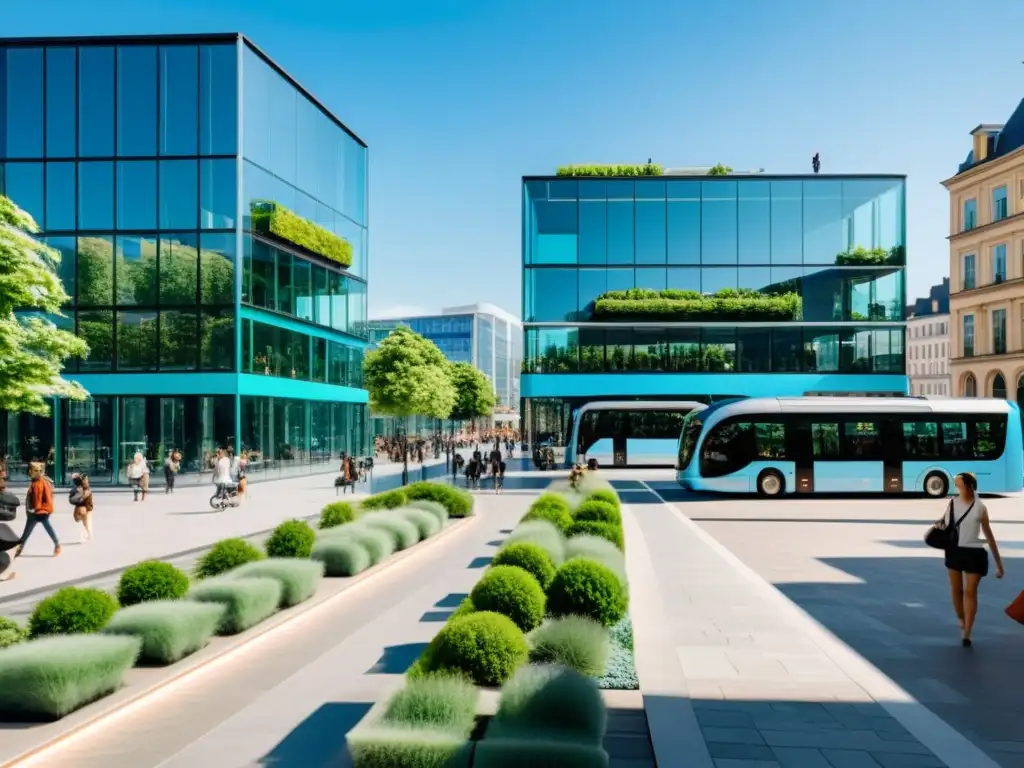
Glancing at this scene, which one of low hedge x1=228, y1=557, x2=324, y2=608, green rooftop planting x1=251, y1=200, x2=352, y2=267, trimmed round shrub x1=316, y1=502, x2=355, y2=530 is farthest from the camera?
green rooftop planting x1=251, y1=200, x2=352, y2=267

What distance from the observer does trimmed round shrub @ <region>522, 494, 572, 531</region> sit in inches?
577

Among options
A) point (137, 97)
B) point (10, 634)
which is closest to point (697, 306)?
point (137, 97)

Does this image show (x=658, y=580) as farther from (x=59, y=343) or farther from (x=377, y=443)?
(x=377, y=443)

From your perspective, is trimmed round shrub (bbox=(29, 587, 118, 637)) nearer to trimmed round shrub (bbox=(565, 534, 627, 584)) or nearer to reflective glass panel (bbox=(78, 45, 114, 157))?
trimmed round shrub (bbox=(565, 534, 627, 584))

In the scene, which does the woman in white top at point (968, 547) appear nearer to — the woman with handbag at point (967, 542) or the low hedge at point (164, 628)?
the woman with handbag at point (967, 542)

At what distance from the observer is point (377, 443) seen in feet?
258

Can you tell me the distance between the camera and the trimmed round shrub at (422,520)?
18.6m

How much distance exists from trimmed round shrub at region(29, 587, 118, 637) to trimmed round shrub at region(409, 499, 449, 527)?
10.6m

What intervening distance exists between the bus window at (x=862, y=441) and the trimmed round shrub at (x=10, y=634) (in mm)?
25501

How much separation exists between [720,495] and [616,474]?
1205cm

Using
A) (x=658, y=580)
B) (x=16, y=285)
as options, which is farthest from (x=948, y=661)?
(x=16, y=285)

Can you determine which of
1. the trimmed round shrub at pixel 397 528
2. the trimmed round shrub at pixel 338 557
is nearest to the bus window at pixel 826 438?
the trimmed round shrub at pixel 397 528

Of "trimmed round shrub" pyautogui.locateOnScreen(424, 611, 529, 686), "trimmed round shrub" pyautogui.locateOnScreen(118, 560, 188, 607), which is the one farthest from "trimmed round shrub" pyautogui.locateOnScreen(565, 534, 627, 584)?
"trimmed round shrub" pyautogui.locateOnScreen(118, 560, 188, 607)

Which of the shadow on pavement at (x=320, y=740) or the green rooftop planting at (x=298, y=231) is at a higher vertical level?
the green rooftop planting at (x=298, y=231)
